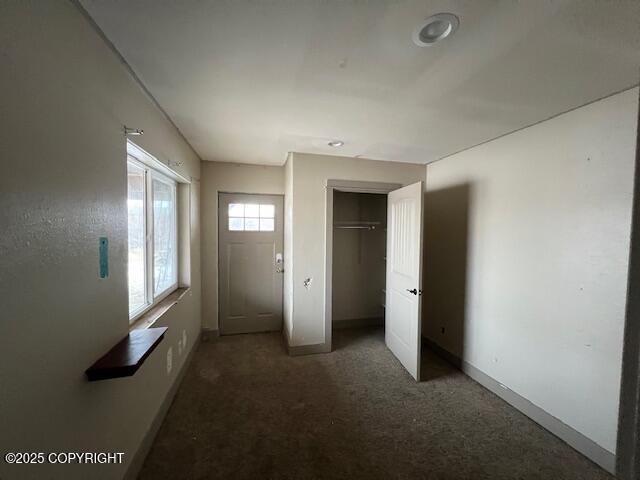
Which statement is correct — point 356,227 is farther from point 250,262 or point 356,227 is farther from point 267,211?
point 250,262

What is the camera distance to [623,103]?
58.2 inches

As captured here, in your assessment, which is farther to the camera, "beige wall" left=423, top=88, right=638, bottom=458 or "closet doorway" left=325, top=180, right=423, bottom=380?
"closet doorway" left=325, top=180, right=423, bottom=380

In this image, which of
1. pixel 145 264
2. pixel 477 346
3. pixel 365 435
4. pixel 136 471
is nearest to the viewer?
pixel 136 471

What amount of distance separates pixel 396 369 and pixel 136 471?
7.20 ft

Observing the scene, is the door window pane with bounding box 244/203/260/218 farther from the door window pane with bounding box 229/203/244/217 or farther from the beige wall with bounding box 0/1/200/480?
the beige wall with bounding box 0/1/200/480

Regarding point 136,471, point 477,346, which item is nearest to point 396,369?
point 477,346

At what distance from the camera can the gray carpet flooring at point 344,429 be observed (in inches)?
59.3

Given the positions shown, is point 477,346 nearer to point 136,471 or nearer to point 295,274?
point 295,274

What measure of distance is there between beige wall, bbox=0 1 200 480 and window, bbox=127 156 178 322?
0.44 meters

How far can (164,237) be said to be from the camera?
2.29m

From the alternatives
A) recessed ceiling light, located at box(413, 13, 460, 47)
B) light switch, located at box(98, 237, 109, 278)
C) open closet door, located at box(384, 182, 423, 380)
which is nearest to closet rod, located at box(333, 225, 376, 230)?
open closet door, located at box(384, 182, 423, 380)

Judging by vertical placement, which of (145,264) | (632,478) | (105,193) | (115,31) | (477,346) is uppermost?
(115,31)

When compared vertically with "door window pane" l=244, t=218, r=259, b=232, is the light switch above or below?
below

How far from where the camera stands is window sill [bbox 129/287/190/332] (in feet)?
5.34
